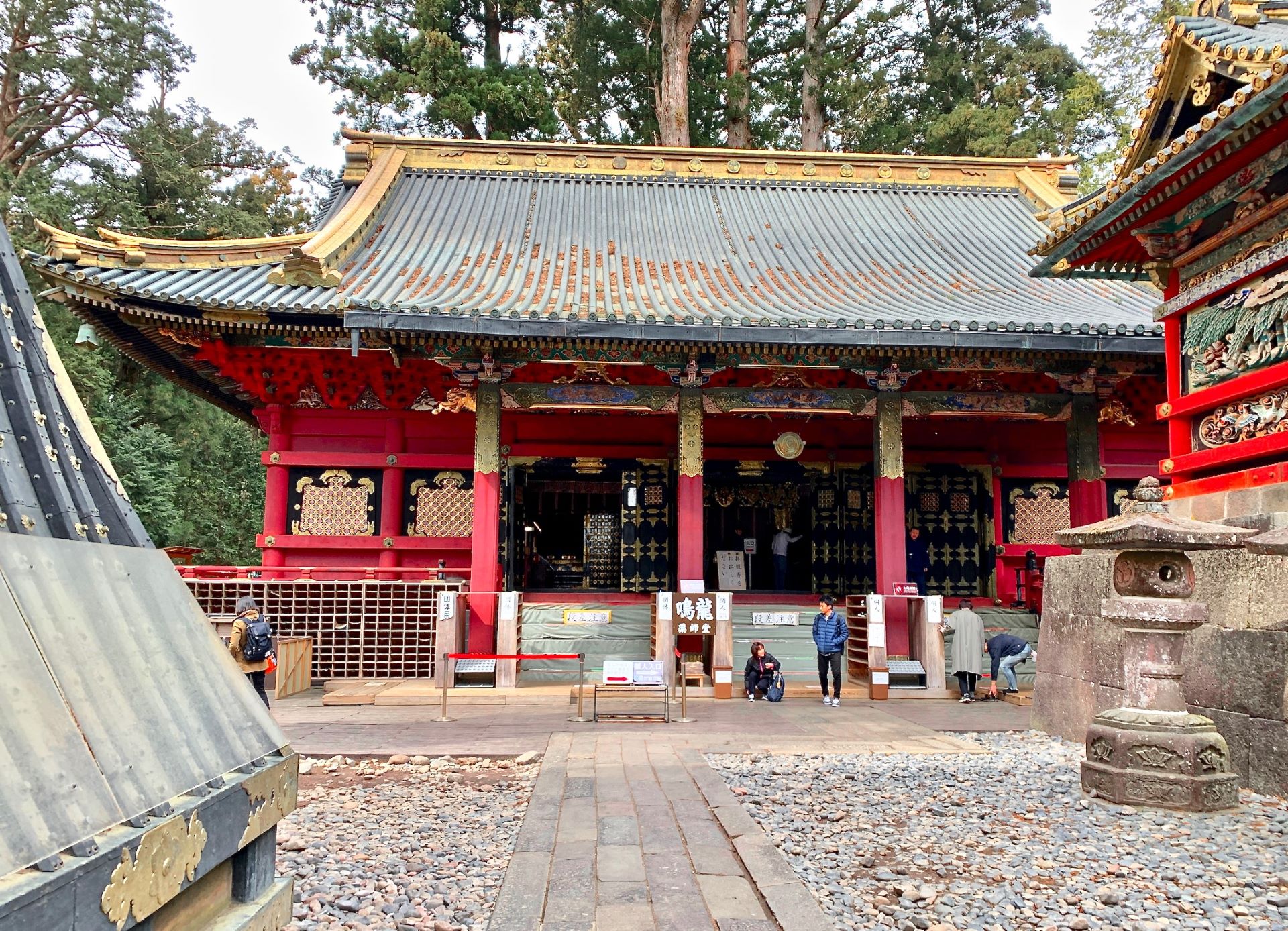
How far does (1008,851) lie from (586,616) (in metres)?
8.24

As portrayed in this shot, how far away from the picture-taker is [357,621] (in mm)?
11906

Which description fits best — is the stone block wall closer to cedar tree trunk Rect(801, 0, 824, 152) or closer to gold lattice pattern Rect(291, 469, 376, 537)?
gold lattice pattern Rect(291, 469, 376, 537)

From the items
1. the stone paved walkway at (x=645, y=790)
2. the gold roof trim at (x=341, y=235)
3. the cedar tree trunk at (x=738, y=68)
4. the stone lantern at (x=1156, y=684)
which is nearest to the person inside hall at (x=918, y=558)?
the stone paved walkway at (x=645, y=790)

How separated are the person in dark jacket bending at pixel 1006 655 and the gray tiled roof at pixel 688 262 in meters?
3.86

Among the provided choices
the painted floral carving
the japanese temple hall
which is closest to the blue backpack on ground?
the japanese temple hall

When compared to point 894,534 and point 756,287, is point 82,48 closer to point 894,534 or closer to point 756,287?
point 756,287

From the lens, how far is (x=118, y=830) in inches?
65.1

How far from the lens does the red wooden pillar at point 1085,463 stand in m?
12.0

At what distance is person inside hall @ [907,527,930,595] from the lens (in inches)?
575

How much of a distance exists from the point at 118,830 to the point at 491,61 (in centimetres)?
2646

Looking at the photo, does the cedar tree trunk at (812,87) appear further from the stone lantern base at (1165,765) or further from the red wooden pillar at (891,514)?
the stone lantern base at (1165,765)

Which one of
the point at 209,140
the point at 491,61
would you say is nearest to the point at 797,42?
the point at 491,61

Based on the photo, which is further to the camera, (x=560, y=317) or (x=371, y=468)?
(x=371, y=468)

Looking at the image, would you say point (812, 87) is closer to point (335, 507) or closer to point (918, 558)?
point (918, 558)
